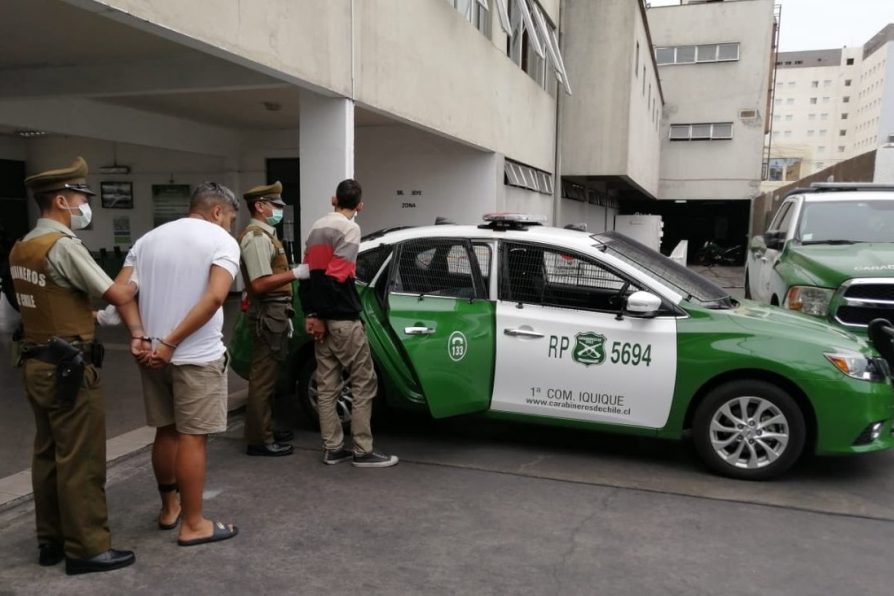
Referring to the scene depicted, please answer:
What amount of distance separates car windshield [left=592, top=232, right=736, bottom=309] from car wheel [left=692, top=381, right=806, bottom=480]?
27.0 inches

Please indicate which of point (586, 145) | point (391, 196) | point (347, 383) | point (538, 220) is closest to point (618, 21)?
point (586, 145)

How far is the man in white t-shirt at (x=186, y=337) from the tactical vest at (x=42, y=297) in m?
0.24

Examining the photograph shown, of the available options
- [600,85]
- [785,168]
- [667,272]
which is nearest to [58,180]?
[667,272]

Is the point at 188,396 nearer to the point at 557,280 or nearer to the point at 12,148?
the point at 557,280

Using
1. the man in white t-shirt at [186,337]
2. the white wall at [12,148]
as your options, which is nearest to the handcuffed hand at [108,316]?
the man in white t-shirt at [186,337]

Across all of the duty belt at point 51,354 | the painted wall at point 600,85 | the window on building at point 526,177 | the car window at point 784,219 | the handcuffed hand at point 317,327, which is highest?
the painted wall at point 600,85

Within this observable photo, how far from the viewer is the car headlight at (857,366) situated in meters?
4.56

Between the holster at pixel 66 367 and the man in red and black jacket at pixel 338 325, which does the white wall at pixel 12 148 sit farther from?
the holster at pixel 66 367

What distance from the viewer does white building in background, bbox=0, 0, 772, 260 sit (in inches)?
267

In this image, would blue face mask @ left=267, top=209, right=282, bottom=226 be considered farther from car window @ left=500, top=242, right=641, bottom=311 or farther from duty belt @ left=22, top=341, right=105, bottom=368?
duty belt @ left=22, top=341, right=105, bottom=368

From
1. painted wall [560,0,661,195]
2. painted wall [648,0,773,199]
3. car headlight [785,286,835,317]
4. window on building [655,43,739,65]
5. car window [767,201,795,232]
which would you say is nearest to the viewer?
car headlight [785,286,835,317]

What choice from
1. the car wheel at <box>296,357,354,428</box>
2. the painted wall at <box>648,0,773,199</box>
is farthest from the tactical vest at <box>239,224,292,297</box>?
the painted wall at <box>648,0,773,199</box>

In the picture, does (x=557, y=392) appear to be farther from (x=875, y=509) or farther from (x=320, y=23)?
(x=320, y=23)

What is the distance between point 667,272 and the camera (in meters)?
5.34
